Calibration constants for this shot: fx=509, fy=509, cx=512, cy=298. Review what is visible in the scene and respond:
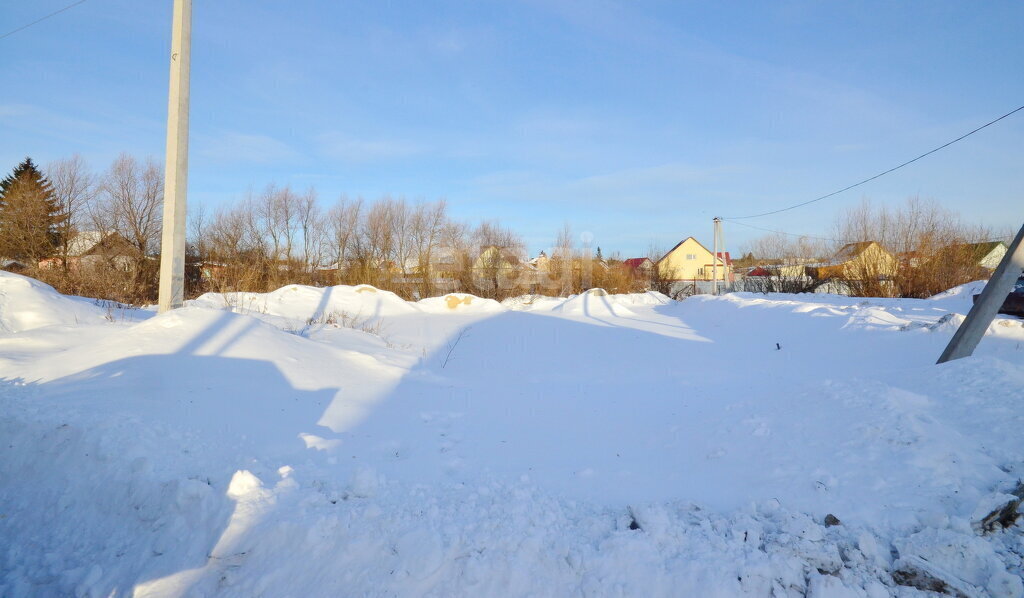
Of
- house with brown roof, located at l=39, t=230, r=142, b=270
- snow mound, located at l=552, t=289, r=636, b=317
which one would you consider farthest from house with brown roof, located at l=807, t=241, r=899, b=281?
house with brown roof, located at l=39, t=230, r=142, b=270

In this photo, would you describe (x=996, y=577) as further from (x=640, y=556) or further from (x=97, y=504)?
(x=97, y=504)

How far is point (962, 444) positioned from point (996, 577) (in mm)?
1587

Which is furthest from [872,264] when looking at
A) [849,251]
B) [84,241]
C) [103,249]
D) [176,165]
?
[84,241]

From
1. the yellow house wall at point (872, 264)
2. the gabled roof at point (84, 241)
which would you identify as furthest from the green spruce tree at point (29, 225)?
the yellow house wall at point (872, 264)

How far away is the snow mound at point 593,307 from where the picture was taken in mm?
21375

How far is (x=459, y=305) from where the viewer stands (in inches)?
842

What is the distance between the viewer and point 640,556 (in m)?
2.82

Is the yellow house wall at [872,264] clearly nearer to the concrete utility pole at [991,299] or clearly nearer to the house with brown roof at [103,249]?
the concrete utility pole at [991,299]

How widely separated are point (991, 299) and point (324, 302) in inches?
682

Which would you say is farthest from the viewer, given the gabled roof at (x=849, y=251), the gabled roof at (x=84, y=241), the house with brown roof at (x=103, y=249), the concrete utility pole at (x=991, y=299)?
the gabled roof at (x=849, y=251)

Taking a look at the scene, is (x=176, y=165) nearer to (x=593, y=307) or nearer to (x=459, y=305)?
(x=459, y=305)

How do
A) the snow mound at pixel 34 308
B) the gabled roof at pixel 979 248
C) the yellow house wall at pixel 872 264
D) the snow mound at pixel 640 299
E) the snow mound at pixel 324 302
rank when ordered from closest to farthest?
1. the snow mound at pixel 34 308
2. the snow mound at pixel 324 302
3. the gabled roof at pixel 979 248
4. the yellow house wall at pixel 872 264
5. the snow mound at pixel 640 299

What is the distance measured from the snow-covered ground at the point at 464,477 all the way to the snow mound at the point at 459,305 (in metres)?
13.2

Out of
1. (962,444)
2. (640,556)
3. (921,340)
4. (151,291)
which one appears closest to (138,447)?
(640,556)
